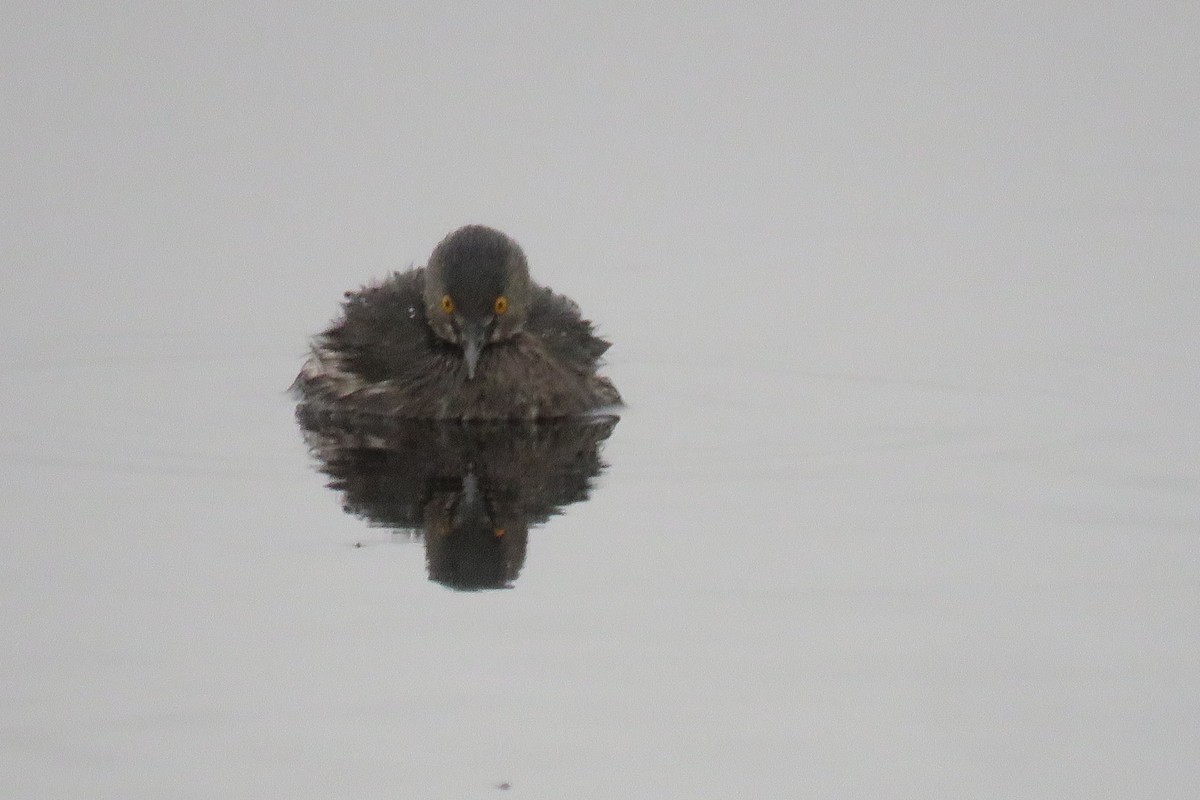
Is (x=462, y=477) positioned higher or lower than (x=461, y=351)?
lower

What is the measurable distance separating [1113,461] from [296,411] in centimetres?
447

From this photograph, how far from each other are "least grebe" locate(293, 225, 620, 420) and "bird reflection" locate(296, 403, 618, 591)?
0.13m

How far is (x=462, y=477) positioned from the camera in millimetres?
12125

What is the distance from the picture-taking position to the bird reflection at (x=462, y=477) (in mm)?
10703

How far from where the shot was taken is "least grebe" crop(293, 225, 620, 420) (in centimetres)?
1352

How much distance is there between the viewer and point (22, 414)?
43.7ft

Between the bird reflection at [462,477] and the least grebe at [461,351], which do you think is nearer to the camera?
the bird reflection at [462,477]

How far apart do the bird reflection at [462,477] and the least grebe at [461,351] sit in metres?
0.13

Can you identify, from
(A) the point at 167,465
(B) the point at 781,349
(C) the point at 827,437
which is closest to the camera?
(A) the point at 167,465

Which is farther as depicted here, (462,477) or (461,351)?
(461,351)

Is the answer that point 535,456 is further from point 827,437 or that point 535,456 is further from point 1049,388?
point 1049,388

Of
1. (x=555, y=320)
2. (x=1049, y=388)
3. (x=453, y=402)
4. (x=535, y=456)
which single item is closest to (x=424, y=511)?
(x=535, y=456)

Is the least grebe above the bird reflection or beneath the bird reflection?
above

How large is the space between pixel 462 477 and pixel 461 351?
1.79 m
